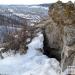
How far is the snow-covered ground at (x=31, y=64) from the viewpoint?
8.14 metres

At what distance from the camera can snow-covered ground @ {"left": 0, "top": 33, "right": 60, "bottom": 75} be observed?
26.7ft

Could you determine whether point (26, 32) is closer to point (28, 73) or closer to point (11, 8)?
point (28, 73)

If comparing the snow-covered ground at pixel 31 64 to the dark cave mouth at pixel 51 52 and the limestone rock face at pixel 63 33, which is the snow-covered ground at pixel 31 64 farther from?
the limestone rock face at pixel 63 33

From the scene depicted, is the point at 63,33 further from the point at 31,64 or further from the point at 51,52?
the point at 51,52

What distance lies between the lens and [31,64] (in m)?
8.74

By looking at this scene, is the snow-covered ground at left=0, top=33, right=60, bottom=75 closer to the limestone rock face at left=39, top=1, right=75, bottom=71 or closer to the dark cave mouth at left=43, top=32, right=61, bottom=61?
the dark cave mouth at left=43, top=32, right=61, bottom=61

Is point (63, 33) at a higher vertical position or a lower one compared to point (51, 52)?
higher

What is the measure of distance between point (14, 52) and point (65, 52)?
328cm

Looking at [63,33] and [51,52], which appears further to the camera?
[51,52]

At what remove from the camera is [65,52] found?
24.2 ft

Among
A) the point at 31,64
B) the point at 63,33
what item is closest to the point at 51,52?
the point at 31,64

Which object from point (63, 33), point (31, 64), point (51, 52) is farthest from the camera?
point (51, 52)

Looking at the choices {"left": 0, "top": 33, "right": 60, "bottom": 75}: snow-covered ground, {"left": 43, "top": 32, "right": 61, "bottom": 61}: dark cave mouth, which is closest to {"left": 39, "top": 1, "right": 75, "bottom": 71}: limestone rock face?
{"left": 43, "top": 32, "right": 61, "bottom": 61}: dark cave mouth

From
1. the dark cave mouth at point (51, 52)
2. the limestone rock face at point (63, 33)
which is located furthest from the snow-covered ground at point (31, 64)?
the limestone rock face at point (63, 33)
